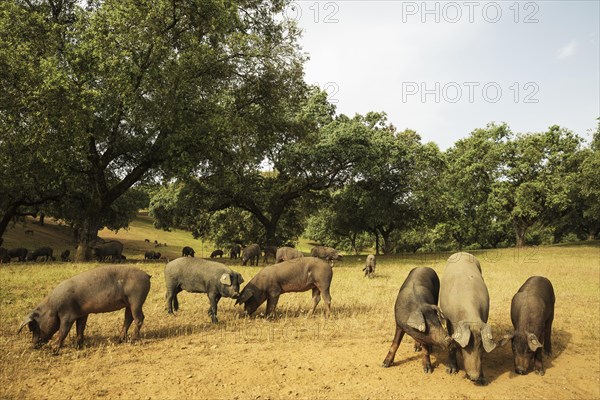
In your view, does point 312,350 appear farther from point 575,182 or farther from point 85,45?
point 575,182

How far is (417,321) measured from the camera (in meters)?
8.51

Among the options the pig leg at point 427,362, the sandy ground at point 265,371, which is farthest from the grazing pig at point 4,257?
the pig leg at point 427,362

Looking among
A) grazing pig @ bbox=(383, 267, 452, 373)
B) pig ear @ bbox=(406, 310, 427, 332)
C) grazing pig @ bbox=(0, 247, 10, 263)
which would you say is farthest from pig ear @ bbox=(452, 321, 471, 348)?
grazing pig @ bbox=(0, 247, 10, 263)

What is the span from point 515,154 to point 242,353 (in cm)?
5003

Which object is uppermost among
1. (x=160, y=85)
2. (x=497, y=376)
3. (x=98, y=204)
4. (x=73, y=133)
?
(x=160, y=85)

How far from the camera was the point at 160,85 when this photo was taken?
24203mm

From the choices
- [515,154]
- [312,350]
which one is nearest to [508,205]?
[515,154]

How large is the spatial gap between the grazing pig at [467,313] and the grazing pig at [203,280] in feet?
20.4

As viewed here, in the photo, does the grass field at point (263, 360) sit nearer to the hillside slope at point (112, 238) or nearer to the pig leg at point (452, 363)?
the pig leg at point (452, 363)

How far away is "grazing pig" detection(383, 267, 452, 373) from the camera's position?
8.46 meters

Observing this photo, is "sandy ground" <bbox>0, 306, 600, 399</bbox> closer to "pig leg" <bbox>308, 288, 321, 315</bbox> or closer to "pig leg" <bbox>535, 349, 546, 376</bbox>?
"pig leg" <bbox>535, 349, 546, 376</bbox>

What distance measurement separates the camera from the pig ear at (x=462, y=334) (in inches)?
321

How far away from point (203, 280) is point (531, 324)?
927 cm

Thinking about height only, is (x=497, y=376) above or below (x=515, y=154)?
below
